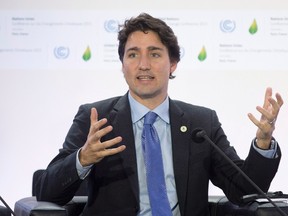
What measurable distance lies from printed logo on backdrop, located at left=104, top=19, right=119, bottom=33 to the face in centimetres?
105

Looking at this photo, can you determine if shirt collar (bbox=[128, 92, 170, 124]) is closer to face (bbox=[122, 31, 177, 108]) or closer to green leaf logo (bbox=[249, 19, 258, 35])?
face (bbox=[122, 31, 177, 108])

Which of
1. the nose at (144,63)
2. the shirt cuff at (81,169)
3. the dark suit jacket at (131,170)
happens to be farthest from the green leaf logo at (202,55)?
the shirt cuff at (81,169)

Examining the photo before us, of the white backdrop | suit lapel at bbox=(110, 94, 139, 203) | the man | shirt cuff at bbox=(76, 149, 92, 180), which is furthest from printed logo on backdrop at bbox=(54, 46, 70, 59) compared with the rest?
shirt cuff at bbox=(76, 149, 92, 180)

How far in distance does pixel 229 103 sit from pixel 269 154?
1.32 metres

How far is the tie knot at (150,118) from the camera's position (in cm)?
297

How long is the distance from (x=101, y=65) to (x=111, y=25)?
26 cm

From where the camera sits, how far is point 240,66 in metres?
4.09

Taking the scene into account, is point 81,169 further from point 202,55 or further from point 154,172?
point 202,55

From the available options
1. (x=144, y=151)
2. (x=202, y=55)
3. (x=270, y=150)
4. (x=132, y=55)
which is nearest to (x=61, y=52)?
(x=202, y=55)

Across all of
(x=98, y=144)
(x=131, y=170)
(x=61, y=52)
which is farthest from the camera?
(x=61, y=52)

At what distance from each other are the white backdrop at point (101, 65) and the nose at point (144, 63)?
110cm

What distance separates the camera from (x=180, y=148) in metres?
2.95

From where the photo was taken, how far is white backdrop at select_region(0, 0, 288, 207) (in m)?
4.06

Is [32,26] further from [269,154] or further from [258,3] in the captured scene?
[269,154]
